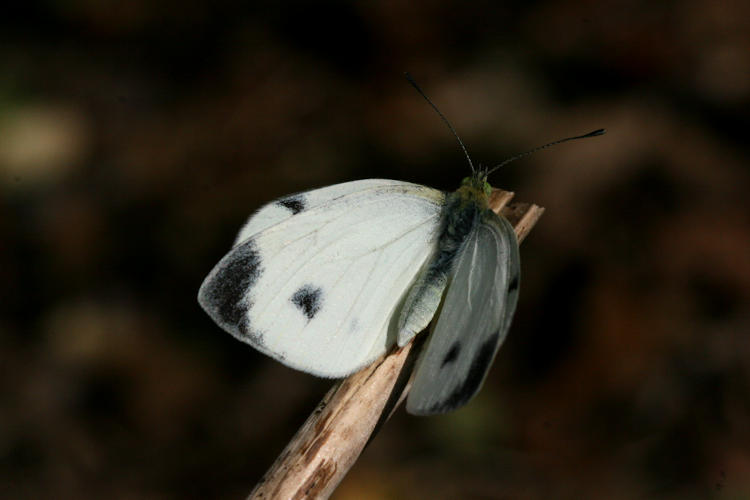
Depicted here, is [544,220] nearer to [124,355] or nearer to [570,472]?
[570,472]

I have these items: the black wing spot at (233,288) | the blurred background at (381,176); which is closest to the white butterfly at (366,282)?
the black wing spot at (233,288)

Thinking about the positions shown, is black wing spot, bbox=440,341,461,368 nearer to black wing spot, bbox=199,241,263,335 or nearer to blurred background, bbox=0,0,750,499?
black wing spot, bbox=199,241,263,335

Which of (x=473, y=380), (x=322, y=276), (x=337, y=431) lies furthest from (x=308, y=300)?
(x=473, y=380)

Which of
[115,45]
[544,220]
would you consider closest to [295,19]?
[115,45]

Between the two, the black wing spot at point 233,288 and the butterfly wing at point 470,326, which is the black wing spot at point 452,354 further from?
the black wing spot at point 233,288

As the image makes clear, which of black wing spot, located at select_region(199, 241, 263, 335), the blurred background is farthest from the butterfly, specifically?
the blurred background

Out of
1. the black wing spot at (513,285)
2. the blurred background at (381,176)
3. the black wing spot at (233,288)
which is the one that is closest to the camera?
the black wing spot at (513,285)

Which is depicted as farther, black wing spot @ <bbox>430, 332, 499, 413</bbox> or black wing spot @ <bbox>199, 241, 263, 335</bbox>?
black wing spot @ <bbox>199, 241, 263, 335</bbox>
